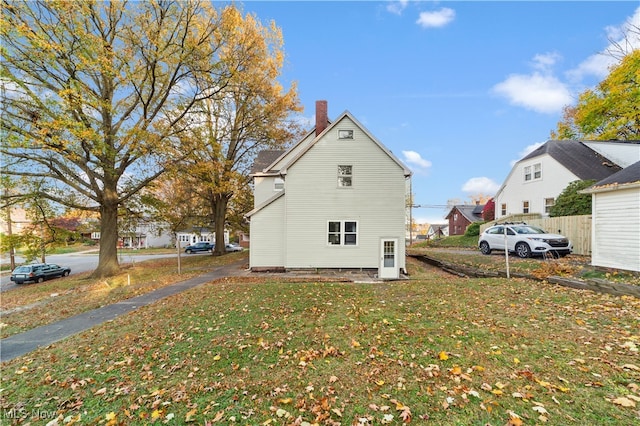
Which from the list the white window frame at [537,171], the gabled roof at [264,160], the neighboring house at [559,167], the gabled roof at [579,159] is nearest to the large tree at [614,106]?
the neighboring house at [559,167]

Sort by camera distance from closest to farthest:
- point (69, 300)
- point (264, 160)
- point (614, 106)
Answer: point (69, 300), point (264, 160), point (614, 106)

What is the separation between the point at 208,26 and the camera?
48.9 ft

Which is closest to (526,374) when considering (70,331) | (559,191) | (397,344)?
(397,344)

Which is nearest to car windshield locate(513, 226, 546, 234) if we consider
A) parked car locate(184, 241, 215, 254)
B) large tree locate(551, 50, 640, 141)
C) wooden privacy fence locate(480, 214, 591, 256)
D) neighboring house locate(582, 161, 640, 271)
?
wooden privacy fence locate(480, 214, 591, 256)

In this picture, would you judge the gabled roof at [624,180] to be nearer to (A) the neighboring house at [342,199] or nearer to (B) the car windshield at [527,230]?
(B) the car windshield at [527,230]

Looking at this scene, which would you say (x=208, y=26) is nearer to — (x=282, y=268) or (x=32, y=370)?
(x=282, y=268)

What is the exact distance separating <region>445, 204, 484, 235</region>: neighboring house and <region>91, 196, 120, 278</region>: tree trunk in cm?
4304

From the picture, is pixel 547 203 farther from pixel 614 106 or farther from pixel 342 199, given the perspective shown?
pixel 342 199

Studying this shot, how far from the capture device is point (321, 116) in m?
16.7

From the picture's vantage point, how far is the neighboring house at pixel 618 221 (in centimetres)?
952

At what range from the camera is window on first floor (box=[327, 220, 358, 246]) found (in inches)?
570

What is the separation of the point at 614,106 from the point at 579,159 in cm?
733

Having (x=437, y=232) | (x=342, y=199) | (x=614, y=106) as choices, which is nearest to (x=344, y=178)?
(x=342, y=199)

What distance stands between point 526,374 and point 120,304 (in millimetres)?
11635
